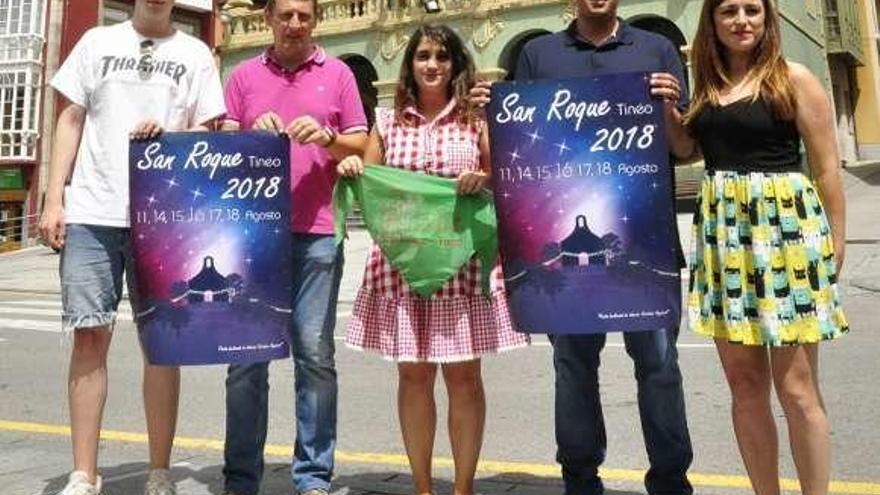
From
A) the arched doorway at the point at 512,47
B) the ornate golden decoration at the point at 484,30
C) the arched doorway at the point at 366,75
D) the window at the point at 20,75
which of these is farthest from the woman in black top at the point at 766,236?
the window at the point at 20,75

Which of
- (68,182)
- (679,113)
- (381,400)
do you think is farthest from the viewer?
(381,400)

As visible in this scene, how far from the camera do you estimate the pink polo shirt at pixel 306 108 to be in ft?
11.6

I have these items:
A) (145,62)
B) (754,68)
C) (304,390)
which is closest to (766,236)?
(754,68)

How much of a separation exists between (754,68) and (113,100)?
2.52m

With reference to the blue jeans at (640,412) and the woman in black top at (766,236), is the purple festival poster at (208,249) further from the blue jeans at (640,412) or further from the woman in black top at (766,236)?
the woman in black top at (766,236)

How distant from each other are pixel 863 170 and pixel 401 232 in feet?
103

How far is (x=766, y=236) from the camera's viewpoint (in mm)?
2736

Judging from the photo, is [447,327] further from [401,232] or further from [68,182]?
[68,182]

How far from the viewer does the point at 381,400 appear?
585 centimetres

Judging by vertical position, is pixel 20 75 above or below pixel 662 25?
above

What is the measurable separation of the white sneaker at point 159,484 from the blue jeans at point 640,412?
1683mm

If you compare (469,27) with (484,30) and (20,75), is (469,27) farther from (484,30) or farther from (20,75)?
(20,75)

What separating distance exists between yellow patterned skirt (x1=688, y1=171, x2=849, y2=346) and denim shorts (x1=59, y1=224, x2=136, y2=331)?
2.27 metres

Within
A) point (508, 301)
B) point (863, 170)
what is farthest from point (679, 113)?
point (863, 170)
